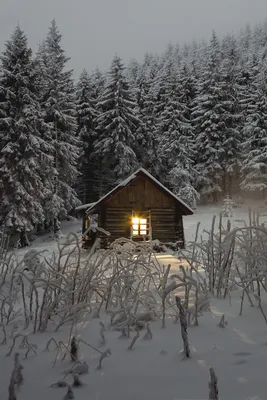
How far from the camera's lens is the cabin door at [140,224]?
19.2m

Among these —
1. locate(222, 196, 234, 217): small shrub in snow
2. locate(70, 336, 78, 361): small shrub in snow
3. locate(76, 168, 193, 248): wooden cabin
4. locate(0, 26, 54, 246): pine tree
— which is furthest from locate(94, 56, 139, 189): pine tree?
locate(70, 336, 78, 361): small shrub in snow

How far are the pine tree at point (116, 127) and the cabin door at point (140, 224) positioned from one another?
Answer: 36.1 feet

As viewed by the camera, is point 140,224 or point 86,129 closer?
point 140,224

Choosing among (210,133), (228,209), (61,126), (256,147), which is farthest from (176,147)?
(61,126)

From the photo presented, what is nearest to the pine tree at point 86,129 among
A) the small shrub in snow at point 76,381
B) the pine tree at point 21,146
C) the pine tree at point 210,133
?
the pine tree at point 21,146

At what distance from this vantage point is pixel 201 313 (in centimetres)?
344

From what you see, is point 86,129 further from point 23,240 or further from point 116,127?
point 23,240

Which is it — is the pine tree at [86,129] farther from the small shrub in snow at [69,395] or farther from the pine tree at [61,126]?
the small shrub in snow at [69,395]

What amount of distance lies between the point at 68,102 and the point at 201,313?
27185mm

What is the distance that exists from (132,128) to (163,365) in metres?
31.5

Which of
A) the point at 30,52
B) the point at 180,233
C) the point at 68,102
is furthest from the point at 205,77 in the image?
the point at 180,233

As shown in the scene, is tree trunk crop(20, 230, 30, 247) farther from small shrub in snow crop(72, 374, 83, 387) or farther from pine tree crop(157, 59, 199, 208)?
small shrub in snow crop(72, 374, 83, 387)

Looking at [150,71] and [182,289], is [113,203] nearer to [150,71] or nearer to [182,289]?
[182,289]

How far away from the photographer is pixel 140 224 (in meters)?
19.4
